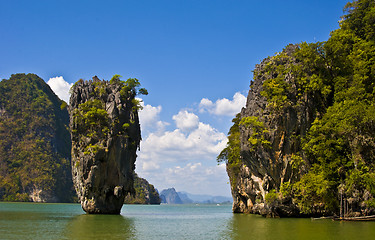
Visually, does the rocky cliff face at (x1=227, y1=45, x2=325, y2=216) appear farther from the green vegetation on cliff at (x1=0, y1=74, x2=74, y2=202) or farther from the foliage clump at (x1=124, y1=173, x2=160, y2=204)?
the foliage clump at (x1=124, y1=173, x2=160, y2=204)

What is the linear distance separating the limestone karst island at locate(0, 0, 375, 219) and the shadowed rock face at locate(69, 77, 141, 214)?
5.6 inches

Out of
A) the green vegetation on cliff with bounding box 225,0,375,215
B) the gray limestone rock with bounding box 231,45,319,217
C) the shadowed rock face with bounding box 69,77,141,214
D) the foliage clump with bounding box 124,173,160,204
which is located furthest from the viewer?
the foliage clump with bounding box 124,173,160,204

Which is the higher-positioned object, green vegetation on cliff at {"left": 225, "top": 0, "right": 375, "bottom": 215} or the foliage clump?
green vegetation on cliff at {"left": 225, "top": 0, "right": 375, "bottom": 215}

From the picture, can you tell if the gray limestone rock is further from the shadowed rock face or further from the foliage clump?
the foliage clump

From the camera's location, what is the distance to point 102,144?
45.3 metres

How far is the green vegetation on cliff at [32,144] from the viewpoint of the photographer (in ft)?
457

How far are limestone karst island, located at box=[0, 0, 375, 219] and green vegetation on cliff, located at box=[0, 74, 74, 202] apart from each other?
343ft

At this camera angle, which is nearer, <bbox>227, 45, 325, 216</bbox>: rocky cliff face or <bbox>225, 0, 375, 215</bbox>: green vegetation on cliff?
<bbox>225, 0, 375, 215</bbox>: green vegetation on cliff

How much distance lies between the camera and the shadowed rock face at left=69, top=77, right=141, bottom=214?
4484cm

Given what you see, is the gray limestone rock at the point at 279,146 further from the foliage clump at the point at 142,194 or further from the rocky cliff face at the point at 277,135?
the foliage clump at the point at 142,194

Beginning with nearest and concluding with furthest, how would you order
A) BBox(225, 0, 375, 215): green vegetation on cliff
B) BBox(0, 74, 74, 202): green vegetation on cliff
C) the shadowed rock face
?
BBox(225, 0, 375, 215): green vegetation on cliff, the shadowed rock face, BBox(0, 74, 74, 202): green vegetation on cliff

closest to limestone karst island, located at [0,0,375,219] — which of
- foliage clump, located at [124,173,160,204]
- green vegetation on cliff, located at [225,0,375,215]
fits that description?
green vegetation on cliff, located at [225,0,375,215]

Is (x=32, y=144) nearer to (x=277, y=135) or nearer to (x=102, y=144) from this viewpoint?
(x=102, y=144)

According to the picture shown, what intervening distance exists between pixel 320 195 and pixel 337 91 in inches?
446
